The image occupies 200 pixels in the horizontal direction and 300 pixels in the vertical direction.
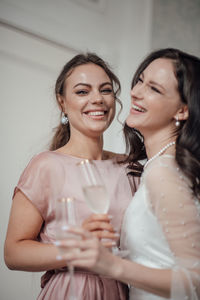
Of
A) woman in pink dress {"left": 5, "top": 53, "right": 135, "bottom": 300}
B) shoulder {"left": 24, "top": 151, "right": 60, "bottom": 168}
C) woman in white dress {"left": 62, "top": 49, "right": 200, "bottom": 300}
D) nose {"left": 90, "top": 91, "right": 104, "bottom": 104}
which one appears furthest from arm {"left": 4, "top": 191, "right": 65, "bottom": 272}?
nose {"left": 90, "top": 91, "right": 104, "bottom": 104}

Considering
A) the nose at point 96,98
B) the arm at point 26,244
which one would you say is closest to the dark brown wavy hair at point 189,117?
the nose at point 96,98

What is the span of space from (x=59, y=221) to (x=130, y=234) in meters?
0.51

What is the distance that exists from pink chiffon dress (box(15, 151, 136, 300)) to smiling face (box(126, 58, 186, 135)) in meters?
0.36

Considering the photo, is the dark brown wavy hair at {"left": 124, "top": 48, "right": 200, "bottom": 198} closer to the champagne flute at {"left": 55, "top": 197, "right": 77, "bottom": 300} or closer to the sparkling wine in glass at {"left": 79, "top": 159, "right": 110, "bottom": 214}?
the sparkling wine in glass at {"left": 79, "top": 159, "right": 110, "bottom": 214}

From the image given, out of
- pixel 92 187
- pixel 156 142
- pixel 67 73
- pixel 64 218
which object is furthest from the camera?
pixel 67 73

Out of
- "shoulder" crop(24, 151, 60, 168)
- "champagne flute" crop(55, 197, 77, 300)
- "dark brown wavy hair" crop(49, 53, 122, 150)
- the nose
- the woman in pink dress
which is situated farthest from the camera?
"dark brown wavy hair" crop(49, 53, 122, 150)

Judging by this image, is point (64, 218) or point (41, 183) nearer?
point (64, 218)

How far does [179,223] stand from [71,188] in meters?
0.59

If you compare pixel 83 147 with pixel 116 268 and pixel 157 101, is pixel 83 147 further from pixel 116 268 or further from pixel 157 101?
pixel 116 268

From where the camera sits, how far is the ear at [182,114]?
5.28 feet

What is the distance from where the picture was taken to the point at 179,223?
128cm

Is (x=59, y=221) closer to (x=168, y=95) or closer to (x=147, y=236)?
(x=147, y=236)

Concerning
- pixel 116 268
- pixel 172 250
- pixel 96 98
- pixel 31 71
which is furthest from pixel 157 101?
pixel 31 71

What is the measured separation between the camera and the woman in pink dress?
1.56 metres
